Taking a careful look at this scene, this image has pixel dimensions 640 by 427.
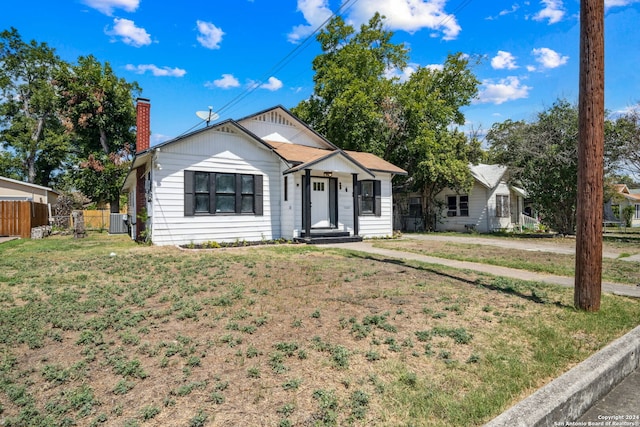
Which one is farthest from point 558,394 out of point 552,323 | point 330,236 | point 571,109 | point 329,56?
point 329,56

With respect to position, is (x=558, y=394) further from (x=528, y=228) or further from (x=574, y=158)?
(x=528, y=228)

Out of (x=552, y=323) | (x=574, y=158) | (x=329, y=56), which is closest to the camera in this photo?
(x=552, y=323)

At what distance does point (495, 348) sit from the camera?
3.75 m

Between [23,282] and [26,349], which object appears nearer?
[26,349]

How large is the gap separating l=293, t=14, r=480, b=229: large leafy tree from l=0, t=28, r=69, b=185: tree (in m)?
21.6

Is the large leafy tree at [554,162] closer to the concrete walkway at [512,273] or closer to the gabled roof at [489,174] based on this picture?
the gabled roof at [489,174]

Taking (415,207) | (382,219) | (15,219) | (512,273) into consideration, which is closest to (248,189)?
(382,219)

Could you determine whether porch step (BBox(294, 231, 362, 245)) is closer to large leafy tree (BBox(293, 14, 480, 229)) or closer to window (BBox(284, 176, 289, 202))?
window (BBox(284, 176, 289, 202))

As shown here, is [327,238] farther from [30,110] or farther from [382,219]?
[30,110]

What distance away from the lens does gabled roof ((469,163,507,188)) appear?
75.1ft

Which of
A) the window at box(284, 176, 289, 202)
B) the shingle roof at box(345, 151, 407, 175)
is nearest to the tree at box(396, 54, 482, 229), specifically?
the shingle roof at box(345, 151, 407, 175)

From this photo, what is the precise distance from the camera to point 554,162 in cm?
1867

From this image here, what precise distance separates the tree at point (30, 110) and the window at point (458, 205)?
101 ft

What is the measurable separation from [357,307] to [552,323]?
2424 mm
